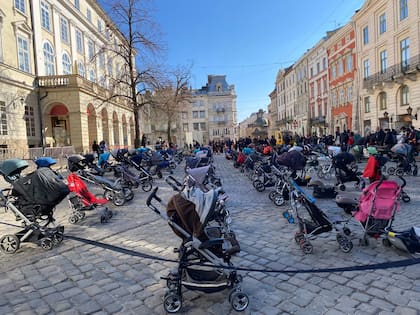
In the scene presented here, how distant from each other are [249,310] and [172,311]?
76 cm

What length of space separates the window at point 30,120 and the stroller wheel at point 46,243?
21.4 meters

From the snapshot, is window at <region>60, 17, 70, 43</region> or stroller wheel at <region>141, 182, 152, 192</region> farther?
window at <region>60, 17, 70, 43</region>

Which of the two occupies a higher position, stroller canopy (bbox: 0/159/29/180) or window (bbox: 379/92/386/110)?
window (bbox: 379/92/386/110)

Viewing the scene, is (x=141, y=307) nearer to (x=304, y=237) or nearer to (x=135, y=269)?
(x=135, y=269)

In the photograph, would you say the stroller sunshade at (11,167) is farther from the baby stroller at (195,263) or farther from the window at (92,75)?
the window at (92,75)

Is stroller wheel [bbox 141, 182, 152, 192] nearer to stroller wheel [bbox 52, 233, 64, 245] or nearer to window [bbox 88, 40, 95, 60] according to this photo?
stroller wheel [bbox 52, 233, 64, 245]

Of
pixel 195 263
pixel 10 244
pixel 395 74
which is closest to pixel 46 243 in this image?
pixel 10 244

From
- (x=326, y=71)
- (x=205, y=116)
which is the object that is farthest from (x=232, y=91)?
(x=326, y=71)

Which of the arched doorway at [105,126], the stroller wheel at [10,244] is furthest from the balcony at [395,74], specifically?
the arched doorway at [105,126]

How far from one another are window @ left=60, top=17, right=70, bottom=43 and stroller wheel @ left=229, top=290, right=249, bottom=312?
100ft

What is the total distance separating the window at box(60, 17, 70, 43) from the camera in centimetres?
2677

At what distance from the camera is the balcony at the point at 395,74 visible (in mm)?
22297

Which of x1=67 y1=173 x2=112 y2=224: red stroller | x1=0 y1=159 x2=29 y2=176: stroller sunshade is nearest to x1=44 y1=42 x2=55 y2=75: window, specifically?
x1=67 y1=173 x2=112 y2=224: red stroller

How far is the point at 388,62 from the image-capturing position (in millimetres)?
25953
